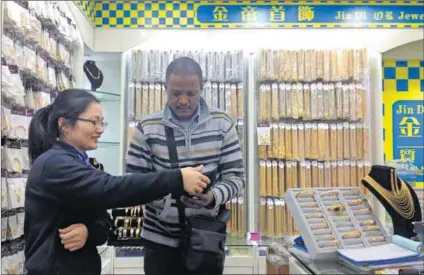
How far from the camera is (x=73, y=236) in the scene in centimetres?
157

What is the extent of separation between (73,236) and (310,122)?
3002mm

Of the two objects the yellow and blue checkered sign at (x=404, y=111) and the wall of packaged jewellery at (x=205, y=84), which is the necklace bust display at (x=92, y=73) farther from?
the yellow and blue checkered sign at (x=404, y=111)

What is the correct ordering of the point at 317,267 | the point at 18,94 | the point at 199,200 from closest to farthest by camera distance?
1. the point at 317,267
2. the point at 199,200
3. the point at 18,94

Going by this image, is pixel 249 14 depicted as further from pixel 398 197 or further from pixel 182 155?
pixel 398 197

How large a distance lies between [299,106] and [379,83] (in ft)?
2.94

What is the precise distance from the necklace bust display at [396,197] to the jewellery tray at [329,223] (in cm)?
12

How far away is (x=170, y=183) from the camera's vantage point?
157 centimetres

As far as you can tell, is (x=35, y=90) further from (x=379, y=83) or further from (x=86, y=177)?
(x=379, y=83)

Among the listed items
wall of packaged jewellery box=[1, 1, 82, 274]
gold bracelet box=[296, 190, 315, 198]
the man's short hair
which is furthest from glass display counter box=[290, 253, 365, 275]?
wall of packaged jewellery box=[1, 1, 82, 274]

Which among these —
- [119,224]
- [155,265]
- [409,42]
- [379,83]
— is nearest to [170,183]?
[155,265]

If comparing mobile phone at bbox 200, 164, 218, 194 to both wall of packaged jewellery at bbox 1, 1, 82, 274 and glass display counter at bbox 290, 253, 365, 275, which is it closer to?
glass display counter at bbox 290, 253, 365, 275

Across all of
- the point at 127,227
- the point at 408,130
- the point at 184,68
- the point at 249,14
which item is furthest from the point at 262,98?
the point at 184,68

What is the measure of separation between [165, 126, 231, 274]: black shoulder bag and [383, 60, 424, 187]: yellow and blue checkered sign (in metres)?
3.42

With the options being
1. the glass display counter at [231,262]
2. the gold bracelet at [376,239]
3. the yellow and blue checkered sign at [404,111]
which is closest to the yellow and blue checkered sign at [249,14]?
the yellow and blue checkered sign at [404,111]
